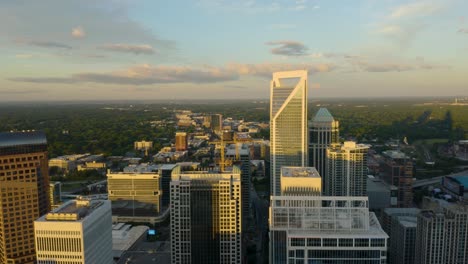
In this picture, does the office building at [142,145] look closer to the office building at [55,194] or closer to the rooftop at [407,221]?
the office building at [55,194]

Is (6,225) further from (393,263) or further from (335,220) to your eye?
(393,263)

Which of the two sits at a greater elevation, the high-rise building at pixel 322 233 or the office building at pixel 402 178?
the high-rise building at pixel 322 233

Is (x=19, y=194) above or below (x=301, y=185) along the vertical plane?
below

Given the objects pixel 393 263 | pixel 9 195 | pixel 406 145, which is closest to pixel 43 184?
pixel 9 195

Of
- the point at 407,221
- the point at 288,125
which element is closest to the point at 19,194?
the point at 288,125

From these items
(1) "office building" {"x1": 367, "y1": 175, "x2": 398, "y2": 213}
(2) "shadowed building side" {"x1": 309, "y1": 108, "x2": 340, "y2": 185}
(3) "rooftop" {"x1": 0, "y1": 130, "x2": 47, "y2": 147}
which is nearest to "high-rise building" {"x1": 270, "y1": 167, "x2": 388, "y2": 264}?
(3) "rooftop" {"x1": 0, "y1": 130, "x2": 47, "y2": 147}

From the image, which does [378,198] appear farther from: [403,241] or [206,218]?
[206,218]

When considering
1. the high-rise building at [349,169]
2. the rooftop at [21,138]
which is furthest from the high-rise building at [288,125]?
the rooftop at [21,138]
